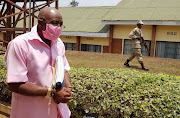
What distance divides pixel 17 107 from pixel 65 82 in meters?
0.49

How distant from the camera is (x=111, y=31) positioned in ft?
57.6

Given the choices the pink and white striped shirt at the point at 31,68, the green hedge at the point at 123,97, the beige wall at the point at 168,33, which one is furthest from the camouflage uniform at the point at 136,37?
the beige wall at the point at 168,33

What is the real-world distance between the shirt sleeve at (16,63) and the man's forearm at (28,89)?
0.05 meters

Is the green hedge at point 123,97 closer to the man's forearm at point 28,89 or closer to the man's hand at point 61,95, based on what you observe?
the man's hand at point 61,95

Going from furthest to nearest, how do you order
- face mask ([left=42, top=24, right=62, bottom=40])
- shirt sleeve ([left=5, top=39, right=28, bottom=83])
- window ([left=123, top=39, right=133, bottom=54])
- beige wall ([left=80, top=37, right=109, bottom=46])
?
beige wall ([left=80, top=37, right=109, bottom=46]) < window ([left=123, top=39, right=133, bottom=54]) < face mask ([left=42, top=24, right=62, bottom=40]) < shirt sleeve ([left=5, top=39, right=28, bottom=83])

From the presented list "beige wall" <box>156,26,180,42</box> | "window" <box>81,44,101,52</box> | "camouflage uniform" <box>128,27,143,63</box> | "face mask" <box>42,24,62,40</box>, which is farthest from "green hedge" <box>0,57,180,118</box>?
"window" <box>81,44,101,52</box>

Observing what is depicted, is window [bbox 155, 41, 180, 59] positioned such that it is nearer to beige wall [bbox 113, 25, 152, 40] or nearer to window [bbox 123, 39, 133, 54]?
beige wall [bbox 113, 25, 152, 40]

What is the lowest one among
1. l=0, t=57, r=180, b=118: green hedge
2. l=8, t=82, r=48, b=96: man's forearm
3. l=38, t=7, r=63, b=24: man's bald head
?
l=0, t=57, r=180, b=118: green hedge

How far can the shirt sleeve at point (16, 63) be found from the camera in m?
1.77

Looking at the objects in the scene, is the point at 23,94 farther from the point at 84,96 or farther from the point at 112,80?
the point at 112,80

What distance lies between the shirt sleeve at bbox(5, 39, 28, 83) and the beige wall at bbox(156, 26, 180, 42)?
1515cm

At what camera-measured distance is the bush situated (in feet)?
10.8

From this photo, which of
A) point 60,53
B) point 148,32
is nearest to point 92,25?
point 148,32

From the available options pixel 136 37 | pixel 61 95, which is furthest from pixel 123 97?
pixel 136 37
